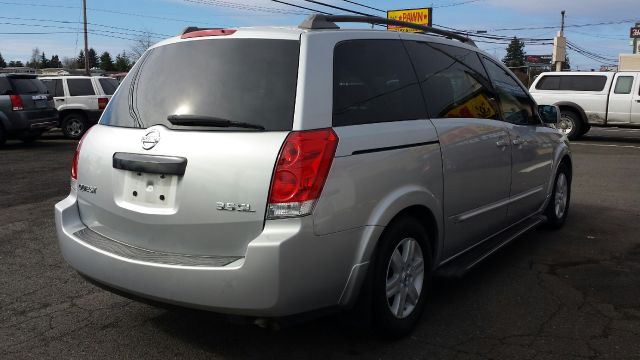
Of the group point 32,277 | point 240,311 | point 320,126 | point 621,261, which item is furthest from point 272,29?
point 621,261

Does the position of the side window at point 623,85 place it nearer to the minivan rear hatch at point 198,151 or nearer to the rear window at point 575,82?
the rear window at point 575,82

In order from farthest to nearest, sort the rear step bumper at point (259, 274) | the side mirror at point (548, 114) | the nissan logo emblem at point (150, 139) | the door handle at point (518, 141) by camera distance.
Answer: the side mirror at point (548, 114) < the door handle at point (518, 141) < the nissan logo emblem at point (150, 139) < the rear step bumper at point (259, 274)

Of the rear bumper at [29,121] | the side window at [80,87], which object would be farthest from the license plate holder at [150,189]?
the side window at [80,87]

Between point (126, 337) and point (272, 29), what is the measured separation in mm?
2020

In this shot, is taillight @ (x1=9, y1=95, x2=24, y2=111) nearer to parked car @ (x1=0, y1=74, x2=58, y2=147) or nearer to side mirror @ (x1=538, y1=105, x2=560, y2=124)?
parked car @ (x1=0, y1=74, x2=58, y2=147)

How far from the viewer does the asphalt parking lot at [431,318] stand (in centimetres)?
332

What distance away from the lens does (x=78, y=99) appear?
16516 millimetres

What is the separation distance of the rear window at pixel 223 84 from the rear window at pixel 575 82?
15.8 meters

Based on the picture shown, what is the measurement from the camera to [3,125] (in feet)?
45.6

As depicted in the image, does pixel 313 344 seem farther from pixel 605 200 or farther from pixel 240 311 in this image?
pixel 605 200

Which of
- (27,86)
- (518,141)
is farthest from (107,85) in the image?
(518,141)

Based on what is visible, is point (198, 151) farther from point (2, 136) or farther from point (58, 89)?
point (58, 89)

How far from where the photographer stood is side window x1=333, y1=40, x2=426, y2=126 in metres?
3.14

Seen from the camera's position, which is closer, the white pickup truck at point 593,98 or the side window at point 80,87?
the white pickup truck at point 593,98
